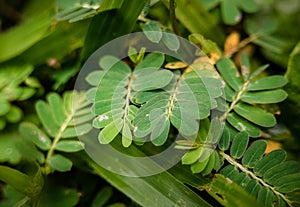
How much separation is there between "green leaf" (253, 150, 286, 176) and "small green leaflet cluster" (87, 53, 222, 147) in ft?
0.47

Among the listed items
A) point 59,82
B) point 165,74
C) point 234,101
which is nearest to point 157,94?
point 165,74

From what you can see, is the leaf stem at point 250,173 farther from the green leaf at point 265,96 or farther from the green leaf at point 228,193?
the green leaf at point 265,96

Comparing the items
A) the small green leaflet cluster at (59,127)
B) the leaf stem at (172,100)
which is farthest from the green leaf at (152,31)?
the small green leaflet cluster at (59,127)

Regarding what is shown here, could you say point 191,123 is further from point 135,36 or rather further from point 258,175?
point 135,36

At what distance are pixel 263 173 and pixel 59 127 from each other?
47 cm

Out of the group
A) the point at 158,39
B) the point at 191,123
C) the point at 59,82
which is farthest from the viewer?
the point at 59,82

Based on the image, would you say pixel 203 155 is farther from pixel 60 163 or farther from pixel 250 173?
pixel 60 163

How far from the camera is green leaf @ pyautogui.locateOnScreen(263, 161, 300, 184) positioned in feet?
3.00

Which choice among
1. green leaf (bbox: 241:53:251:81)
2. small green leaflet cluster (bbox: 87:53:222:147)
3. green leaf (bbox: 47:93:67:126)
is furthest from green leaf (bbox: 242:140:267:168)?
green leaf (bbox: 47:93:67:126)

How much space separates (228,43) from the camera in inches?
49.7

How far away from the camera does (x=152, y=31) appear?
3.43 ft

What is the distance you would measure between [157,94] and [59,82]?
1.02 feet

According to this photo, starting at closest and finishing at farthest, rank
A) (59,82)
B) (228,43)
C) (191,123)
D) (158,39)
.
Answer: (191,123)
(158,39)
(59,82)
(228,43)

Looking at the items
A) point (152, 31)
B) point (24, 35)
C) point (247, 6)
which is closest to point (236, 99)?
point (152, 31)
